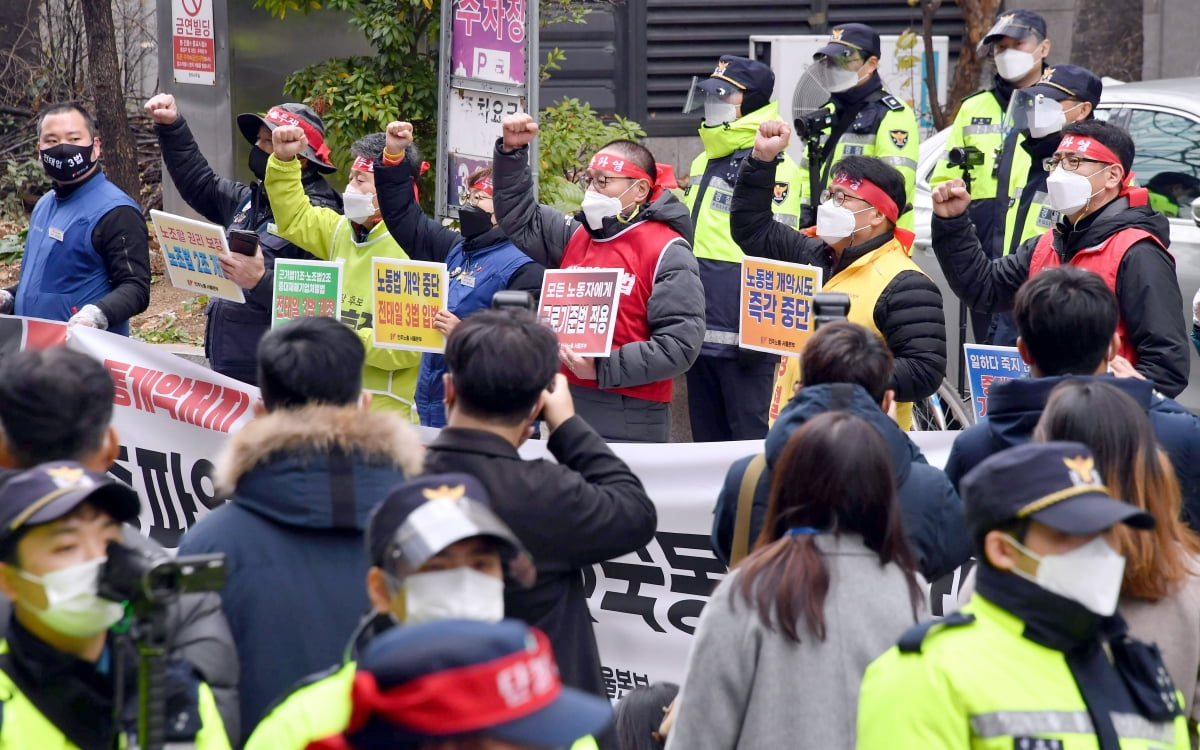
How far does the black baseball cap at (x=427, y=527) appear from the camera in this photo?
7.22 ft

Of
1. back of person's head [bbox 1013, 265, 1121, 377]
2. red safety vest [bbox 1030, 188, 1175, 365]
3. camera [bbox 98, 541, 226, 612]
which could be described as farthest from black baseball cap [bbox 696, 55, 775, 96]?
camera [bbox 98, 541, 226, 612]

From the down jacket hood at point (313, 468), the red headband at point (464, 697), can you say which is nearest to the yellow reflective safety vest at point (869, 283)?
the down jacket hood at point (313, 468)

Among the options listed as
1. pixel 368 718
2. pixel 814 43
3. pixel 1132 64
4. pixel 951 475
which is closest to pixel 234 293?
pixel 951 475

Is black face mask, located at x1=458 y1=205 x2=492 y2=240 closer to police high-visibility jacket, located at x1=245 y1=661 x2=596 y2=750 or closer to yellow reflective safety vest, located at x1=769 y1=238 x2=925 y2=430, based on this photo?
yellow reflective safety vest, located at x1=769 y1=238 x2=925 y2=430

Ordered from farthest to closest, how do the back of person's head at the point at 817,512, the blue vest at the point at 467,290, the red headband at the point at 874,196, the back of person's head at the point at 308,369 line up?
the blue vest at the point at 467,290 → the red headband at the point at 874,196 → the back of person's head at the point at 308,369 → the back of person's head at the point at 817,512

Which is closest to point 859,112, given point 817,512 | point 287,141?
point 287,141

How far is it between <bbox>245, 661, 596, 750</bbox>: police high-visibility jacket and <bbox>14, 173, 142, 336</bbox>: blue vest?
4796 millimetres

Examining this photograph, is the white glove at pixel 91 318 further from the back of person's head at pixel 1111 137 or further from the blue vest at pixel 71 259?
the back of person's head at pixel 1111 137

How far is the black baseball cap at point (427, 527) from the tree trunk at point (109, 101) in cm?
1058

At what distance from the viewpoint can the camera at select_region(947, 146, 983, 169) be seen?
24.1 feet

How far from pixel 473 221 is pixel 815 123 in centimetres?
243

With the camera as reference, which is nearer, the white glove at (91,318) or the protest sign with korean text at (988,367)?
the protest sign with korean text at (988,367)

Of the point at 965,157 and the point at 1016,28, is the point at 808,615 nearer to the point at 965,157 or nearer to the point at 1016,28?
the point at 965,157

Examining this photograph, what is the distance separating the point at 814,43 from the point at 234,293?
7.19 meters
